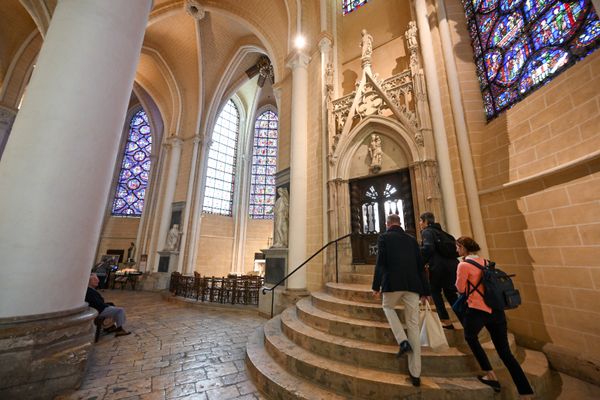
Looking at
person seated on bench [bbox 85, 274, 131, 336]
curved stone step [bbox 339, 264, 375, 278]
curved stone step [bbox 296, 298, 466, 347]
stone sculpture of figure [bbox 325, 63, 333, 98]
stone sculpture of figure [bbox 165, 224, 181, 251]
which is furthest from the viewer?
stone sculpture of figure [bbox 165, 224, 181, 251]

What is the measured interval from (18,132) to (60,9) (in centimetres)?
164

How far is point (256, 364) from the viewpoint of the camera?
8.91 ft

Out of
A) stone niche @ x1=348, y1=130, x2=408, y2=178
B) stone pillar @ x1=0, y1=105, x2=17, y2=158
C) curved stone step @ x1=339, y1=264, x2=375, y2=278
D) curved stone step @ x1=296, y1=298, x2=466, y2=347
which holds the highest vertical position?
stone pillar @ x1=0, y1=105, x2=17, y2=158

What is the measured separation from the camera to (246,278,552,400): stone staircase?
2.04 metres

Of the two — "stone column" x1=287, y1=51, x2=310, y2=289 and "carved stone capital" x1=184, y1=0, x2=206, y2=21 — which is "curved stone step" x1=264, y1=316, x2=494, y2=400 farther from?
"carved stone capital" x1=184, y1=0, x2=206, y2=21

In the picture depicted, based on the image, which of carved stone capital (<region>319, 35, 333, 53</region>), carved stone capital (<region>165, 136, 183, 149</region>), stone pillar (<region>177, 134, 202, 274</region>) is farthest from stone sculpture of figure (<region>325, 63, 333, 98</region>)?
carved stone capital (<region>165, 136, 183, 149</region>)

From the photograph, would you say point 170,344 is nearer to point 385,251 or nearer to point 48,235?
point 48,235

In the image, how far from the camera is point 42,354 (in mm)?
2098

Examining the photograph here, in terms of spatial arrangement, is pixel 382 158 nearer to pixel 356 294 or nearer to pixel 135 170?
pixel 356 294

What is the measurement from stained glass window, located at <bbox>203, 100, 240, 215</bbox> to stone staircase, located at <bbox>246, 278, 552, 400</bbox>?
13419mm

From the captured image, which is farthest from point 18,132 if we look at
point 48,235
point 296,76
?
point 296,76

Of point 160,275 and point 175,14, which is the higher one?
point 175,14

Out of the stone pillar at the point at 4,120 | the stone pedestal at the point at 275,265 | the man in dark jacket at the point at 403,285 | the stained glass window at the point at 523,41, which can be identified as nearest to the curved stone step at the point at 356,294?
the man in dark jacket at the point at 403,285

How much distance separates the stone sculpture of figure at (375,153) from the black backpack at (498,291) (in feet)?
11.7
